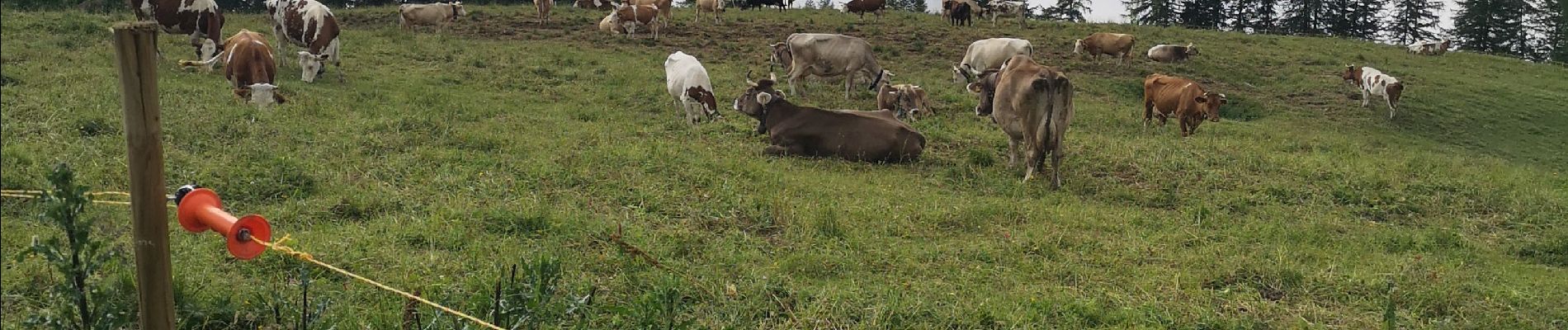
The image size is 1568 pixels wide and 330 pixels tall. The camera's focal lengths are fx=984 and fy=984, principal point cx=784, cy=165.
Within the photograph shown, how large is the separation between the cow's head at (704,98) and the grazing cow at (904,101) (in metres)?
2.99

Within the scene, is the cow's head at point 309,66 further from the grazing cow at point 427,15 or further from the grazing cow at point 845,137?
the grazing cow at point 427,15

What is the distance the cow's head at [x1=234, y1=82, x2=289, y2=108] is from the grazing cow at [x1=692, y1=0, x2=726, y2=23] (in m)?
16.7

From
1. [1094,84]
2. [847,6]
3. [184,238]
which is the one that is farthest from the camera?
[847,6]

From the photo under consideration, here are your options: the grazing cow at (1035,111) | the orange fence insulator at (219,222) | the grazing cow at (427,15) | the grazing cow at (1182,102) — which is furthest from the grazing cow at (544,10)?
the orange fence insulator at (219,222)

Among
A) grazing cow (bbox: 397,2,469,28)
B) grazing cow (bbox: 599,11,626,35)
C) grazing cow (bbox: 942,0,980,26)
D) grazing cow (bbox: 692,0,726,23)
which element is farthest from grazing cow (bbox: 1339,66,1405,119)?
grazing cow (bbox: 397,2,469,28)

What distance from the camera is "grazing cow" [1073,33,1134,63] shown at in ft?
73.9

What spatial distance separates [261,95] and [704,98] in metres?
4.99

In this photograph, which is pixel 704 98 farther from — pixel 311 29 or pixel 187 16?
pixel 187 16

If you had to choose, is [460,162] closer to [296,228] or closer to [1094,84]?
→ [296,228]

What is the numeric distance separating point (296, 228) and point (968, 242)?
432cm

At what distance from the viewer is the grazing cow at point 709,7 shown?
27094mm

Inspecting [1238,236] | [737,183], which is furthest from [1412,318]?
[737,183]

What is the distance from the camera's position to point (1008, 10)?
29.4m

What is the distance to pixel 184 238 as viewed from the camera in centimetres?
536
